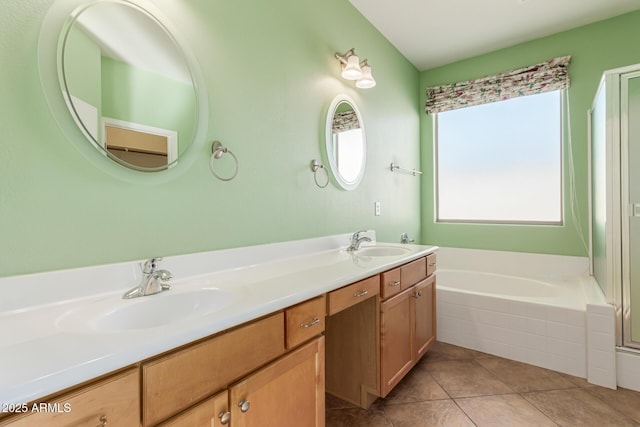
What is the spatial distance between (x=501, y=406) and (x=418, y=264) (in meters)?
0.88

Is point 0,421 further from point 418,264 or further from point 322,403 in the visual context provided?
point 418,264

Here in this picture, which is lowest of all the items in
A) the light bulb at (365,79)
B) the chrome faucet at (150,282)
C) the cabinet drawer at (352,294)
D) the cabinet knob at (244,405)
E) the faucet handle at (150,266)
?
the cabinet knob at (244,405)

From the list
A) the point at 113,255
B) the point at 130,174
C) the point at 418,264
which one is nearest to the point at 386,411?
the point at 418,264

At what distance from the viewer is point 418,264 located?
73.5 inches

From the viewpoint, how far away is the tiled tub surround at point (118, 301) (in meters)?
0.52

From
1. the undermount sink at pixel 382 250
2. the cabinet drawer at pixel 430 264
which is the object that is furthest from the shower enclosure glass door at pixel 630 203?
the undermount sink at pixel 382 250

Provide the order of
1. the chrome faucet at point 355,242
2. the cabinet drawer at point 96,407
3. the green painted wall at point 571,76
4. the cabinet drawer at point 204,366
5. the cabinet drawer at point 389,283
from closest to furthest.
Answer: the cabinet drawer at point 96,407 < the cabinet drawer at point 204,366 < the cabinet drawer at point 389,283 < the chrome faucet at point 355,242 < the green painted wall at point 571,76

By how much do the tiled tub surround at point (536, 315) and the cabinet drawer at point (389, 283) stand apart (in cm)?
101

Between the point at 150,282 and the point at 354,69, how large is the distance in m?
1.78

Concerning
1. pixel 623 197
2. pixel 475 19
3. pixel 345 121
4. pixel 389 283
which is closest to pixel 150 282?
pixel 389 283

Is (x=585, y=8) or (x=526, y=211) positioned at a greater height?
(x=585, y=8)

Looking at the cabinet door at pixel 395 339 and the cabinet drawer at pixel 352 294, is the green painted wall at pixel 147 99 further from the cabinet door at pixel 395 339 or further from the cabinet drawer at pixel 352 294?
the cabinet door at pixel 395 339

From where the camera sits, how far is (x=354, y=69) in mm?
2002

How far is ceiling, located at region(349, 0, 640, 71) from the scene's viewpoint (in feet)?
7.41
